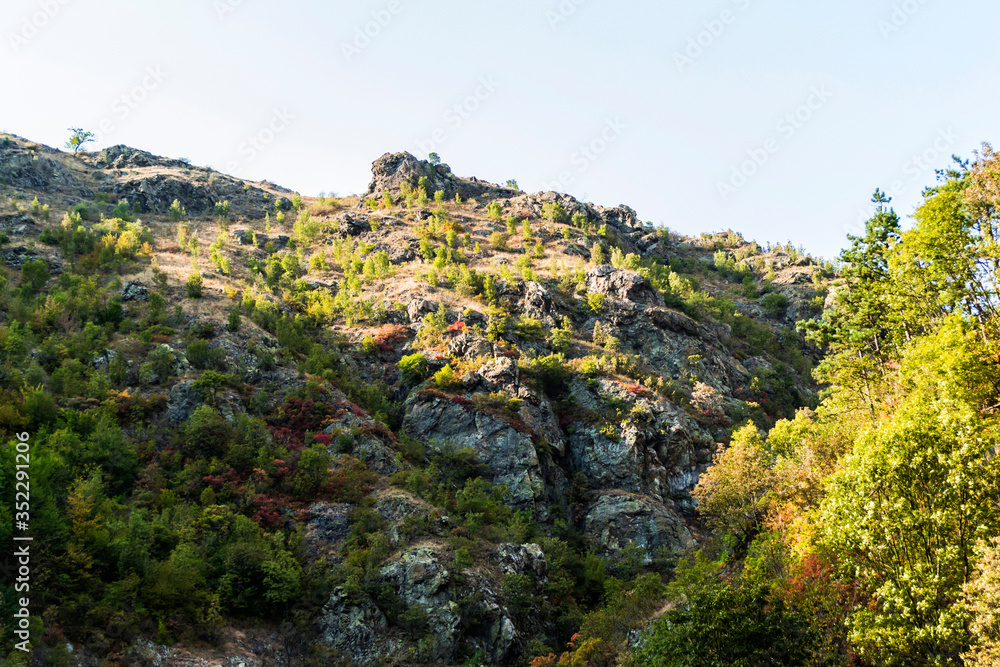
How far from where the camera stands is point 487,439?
138 feet

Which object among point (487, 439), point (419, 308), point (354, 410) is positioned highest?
point (419, 308)

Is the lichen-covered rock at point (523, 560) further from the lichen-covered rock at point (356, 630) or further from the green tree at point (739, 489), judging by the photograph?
the green tree at point (739, 489)

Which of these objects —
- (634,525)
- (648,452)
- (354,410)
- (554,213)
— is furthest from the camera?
(554,213)

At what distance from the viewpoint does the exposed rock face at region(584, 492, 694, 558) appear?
37.9 m

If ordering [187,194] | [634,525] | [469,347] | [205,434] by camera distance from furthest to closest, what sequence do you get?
1. [187,194]
2. [469,347]
3. [634,525]
4. [205,434]

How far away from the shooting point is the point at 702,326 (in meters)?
61.4

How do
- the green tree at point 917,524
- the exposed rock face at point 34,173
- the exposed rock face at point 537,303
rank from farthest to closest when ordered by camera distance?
the exposed rock face at point 34,173 < the exposed rock face at point 537,303 < the green tree at point 917,524

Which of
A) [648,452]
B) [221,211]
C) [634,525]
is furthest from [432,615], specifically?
[221,211]

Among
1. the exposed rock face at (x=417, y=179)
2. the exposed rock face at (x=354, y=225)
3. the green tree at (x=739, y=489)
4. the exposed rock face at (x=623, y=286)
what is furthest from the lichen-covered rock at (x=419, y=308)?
the exposed rock face at (x=417, y=179)

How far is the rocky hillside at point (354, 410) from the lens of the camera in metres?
25.0

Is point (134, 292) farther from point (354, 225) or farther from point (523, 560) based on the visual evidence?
point (523, 560)

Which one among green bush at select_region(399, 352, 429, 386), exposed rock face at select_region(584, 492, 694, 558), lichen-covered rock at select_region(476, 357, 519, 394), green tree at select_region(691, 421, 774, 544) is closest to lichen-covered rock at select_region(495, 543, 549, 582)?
exposed rock face at select_region(584, 492, 694, 558)

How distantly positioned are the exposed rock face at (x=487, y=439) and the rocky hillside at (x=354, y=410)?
6.6 inches

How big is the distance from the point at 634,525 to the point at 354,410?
70.5ft
